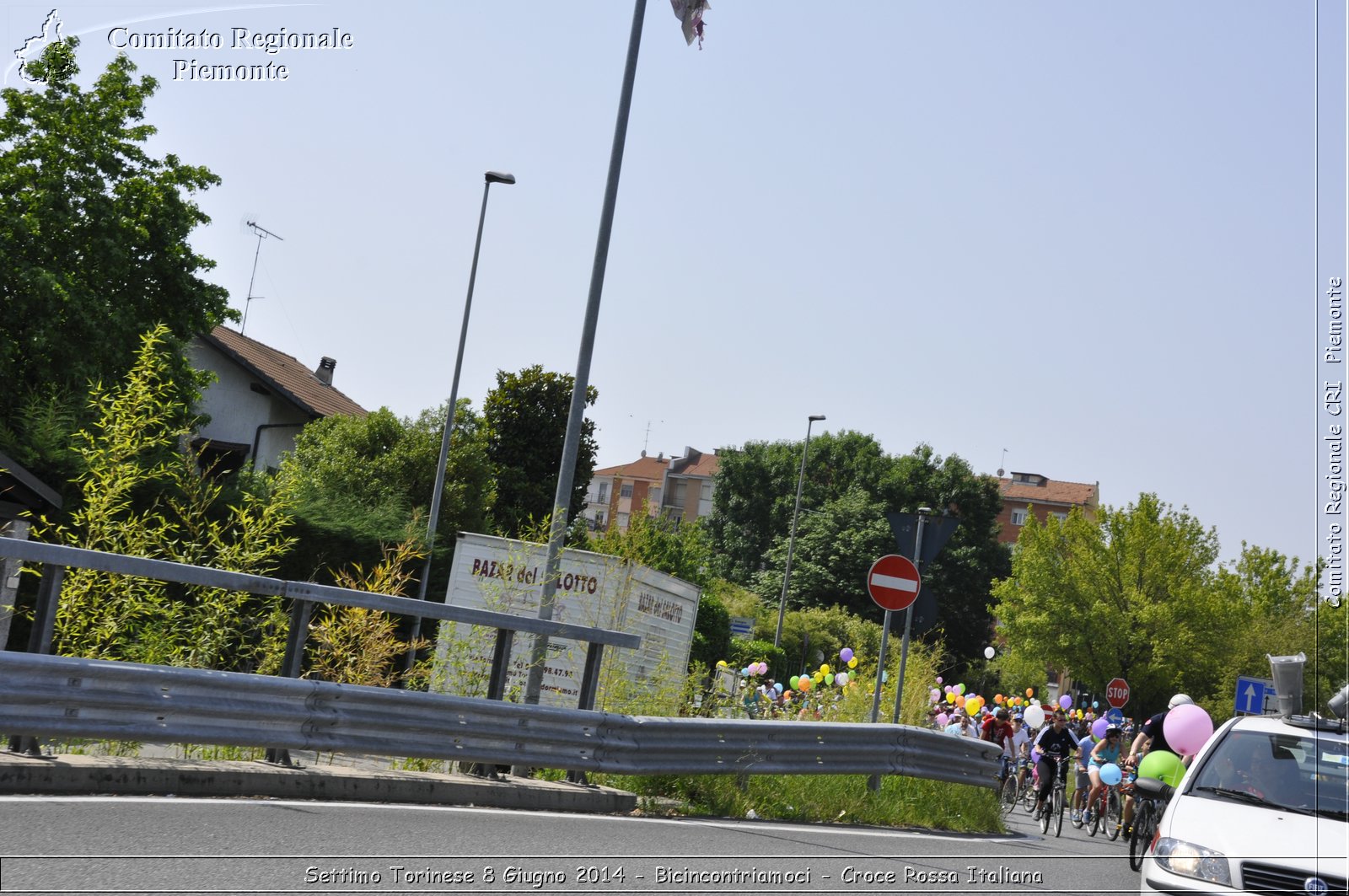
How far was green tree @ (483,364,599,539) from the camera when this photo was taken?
43.1m

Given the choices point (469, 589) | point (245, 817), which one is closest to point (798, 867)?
point (245, 817)

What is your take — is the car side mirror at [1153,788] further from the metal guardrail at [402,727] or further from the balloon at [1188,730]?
the metal guardrail at [402,727]

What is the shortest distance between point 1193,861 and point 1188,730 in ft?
15.6

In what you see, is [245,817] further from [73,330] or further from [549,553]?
[73,330]

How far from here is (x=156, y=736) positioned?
755cm

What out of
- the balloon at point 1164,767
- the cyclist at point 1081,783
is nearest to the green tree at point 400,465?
the cyclist at point 1081,783

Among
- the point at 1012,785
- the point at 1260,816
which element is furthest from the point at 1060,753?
the point at 1260,816

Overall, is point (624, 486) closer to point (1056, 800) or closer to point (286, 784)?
point (1056, 800)

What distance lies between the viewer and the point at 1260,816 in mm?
6938

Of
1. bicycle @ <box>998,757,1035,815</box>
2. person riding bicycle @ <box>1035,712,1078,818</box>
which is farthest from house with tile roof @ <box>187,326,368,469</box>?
person riding bicycle @ <box>1035,712,1078,818</box>

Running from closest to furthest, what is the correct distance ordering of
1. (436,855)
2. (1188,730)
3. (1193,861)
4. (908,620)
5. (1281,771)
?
(1193,861) < (436,855) < (1281,771) < (1188,730) < (908,620)

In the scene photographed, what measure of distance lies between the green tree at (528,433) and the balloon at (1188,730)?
32408 mm

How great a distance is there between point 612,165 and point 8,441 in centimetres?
1203

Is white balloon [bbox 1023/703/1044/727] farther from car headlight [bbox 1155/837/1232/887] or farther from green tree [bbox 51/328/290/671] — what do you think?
car headlight [bbox 1155/837/1232/887]
